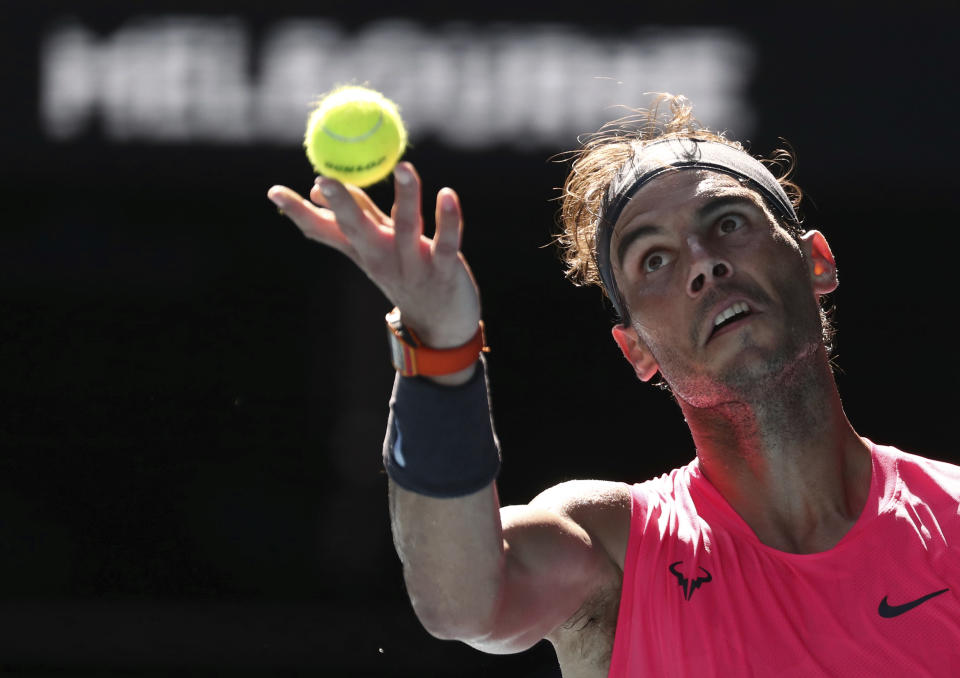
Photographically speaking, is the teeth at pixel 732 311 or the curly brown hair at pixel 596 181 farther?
the curly brown hair at pixel 596 181

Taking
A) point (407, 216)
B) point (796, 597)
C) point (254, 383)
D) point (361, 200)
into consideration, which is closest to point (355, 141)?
point (361, 200)

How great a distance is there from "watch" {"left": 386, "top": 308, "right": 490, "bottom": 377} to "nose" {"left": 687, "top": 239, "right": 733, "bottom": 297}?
703mm

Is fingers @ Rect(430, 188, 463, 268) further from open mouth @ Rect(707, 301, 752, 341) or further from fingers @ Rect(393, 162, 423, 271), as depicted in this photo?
open mouth @ Rect(707, 301, 752, 341)

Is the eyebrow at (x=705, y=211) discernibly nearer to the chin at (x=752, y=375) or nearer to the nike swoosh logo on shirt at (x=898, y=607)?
the chin at (x=752, y=375)

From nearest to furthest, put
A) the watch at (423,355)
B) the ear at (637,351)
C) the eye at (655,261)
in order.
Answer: the watch at (423,355) < the eye at (655,261) < the ear at (637,351)

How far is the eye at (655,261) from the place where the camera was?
8.02ft

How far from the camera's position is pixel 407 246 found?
67.3 inches

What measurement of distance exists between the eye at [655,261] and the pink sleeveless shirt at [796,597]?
512mm

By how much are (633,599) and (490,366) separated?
3.30m

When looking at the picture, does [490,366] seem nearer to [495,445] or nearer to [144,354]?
[144,354]

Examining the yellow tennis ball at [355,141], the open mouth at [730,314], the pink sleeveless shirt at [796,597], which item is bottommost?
the pink sleeveless shirt at [796,597]

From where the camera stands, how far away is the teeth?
7.53 ft

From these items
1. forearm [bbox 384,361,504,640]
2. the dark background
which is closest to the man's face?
forearm [bbox 384,361,504,640]

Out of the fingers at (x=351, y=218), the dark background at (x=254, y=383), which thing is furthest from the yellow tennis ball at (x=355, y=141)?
the dark background at (x=254, y=383)
